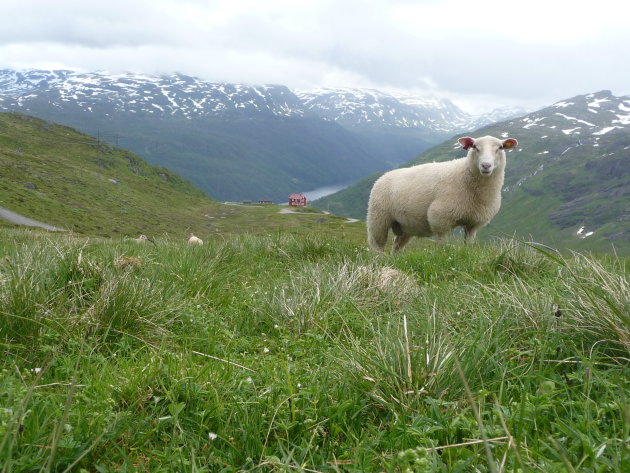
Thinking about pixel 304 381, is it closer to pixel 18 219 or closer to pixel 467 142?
pixel 467 142

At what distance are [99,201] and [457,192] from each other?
148501 millimetres

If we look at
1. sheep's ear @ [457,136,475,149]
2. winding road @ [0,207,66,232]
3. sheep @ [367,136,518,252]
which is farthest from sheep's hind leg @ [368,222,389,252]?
winding road @ [0,207,66,232]

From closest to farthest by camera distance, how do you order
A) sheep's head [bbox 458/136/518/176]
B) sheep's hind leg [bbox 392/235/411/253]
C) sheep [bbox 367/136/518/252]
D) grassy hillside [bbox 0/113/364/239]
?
sheep's head [bbox 458/136/518/176] < sheep [bbox 367/136/518/252] < sheep's hind leg [bbox 392/235/411/253] < grassy hillside [bbox 0/113/364/239]

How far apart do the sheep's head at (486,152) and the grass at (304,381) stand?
22.2ft

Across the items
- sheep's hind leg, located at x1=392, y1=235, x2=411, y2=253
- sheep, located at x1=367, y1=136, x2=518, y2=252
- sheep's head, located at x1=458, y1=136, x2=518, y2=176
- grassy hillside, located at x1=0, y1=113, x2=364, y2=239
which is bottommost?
grassy hillside, located at x1=0, y1=113, x2=364, y2=239

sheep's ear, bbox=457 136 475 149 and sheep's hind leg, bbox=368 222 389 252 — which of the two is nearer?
sheep's ear, bbox=457 136 475 149

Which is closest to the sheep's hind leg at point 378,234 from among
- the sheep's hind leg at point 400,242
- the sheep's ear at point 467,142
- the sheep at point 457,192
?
the sheep's hind leg at point 400,242

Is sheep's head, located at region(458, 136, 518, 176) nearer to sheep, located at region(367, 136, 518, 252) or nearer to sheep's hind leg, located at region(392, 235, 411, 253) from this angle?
sheep, located at region(367, 136, 518, 252)

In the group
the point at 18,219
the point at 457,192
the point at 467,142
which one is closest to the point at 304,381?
the point at 457,192

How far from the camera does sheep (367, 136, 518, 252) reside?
11742 millimetres

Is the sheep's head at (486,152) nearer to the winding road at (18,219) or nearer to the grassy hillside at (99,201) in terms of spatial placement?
the grassy hillside at (99,201)

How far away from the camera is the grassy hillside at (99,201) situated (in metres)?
117

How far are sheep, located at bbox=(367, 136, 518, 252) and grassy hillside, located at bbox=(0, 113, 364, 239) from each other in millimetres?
80410

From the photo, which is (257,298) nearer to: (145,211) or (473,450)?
(473,450)
